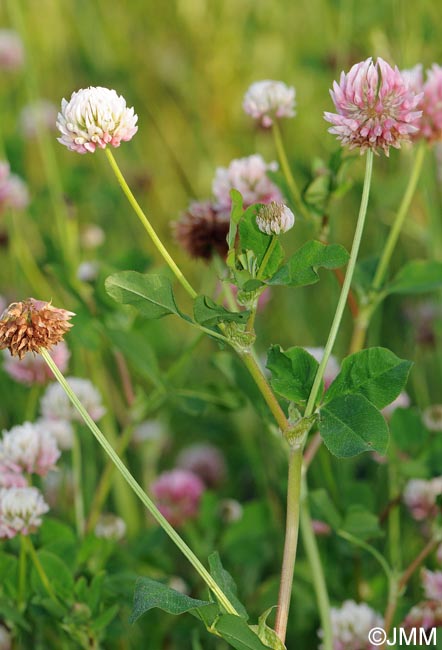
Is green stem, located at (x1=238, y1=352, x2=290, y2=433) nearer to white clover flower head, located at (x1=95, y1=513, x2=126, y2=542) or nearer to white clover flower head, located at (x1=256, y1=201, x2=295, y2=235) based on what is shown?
white clover flower head, located at (x1=256, y1=201, x2=295, y2=235)

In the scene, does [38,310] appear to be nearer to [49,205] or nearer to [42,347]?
[42,347]

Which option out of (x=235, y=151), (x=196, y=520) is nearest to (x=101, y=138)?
(x=196, y=520)

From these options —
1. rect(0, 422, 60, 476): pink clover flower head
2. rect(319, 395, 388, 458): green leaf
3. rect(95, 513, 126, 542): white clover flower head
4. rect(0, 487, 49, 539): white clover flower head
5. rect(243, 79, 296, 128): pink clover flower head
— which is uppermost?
rect(243, 79, 296, 128): pink clover flower head

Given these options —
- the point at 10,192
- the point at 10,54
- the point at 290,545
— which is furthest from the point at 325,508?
the point at 10,54

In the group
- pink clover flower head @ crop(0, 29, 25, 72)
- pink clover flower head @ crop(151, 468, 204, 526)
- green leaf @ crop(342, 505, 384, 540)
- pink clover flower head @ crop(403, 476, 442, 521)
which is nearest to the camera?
green leaf @ crop(342, 505, 384, 540)

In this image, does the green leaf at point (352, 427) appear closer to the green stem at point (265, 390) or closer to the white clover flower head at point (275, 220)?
the green stem at point (265, 390)

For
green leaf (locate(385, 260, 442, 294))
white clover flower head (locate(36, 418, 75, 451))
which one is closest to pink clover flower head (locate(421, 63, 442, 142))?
green leaf (locate(385, 260, 442, 294))
